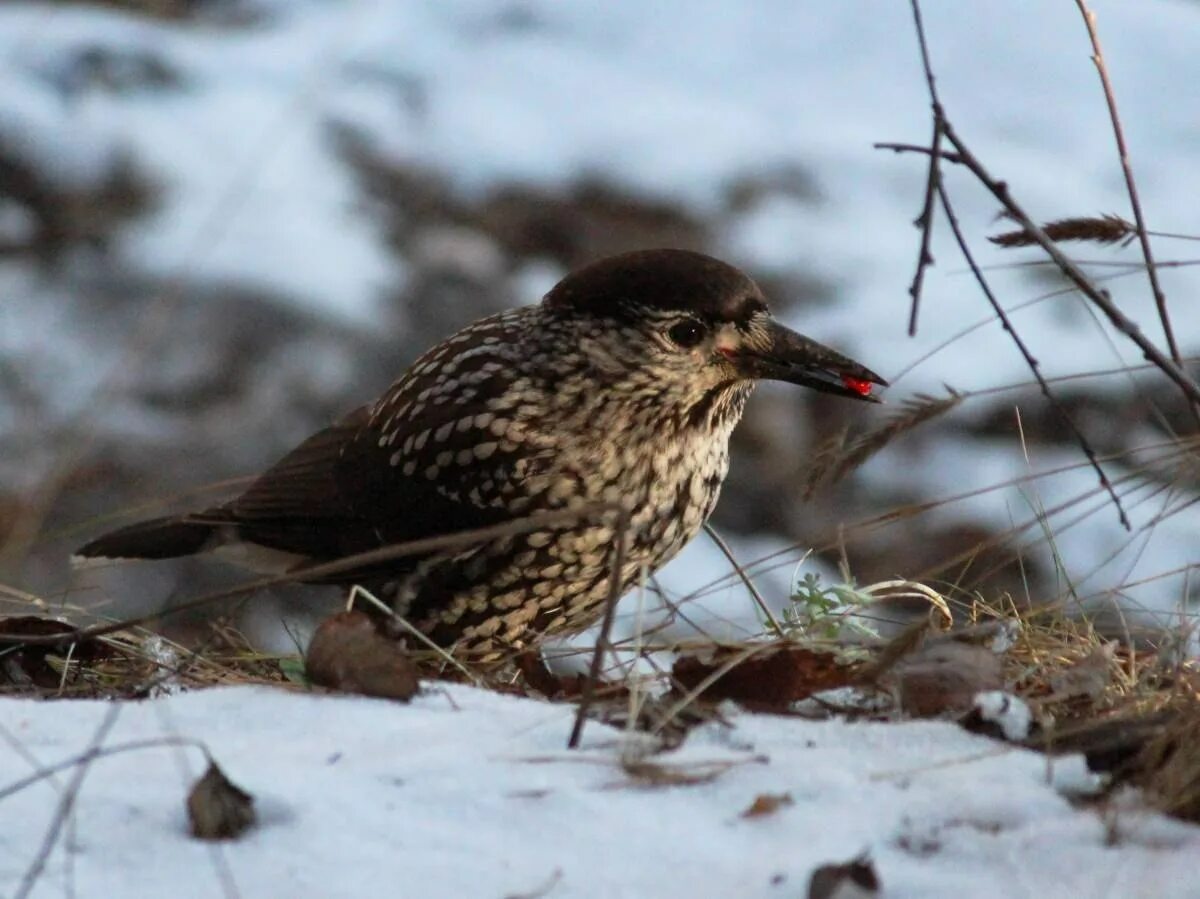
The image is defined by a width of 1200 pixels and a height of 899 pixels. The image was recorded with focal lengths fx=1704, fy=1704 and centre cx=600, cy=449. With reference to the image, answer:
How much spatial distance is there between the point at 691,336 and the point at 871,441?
1051mm

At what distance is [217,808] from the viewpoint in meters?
Result: 2.06

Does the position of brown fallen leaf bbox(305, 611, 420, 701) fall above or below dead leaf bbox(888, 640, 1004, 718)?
below

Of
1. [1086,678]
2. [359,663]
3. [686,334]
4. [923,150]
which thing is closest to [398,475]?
[686,334]

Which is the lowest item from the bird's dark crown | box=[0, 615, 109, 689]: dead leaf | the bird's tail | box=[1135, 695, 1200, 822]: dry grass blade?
the bird's tail

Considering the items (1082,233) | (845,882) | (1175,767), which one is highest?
(1082,233)

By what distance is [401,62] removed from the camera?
10.7 meters

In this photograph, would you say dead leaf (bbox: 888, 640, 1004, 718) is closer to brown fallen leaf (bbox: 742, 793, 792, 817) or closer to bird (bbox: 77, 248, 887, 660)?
brown fallen leaf (bbox: 742, 793, 792, 817)

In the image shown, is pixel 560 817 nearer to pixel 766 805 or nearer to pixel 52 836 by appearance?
pixel 766 805

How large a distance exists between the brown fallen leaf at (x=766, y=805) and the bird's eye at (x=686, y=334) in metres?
1.82

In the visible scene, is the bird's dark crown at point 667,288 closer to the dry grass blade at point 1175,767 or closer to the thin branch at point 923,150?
the thin branch at point 923,150

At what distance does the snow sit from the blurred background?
4.15 m

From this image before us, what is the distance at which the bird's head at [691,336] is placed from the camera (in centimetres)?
377

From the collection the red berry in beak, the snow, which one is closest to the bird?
the red berry in beak

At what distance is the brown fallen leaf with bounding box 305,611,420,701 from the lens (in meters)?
2.54
